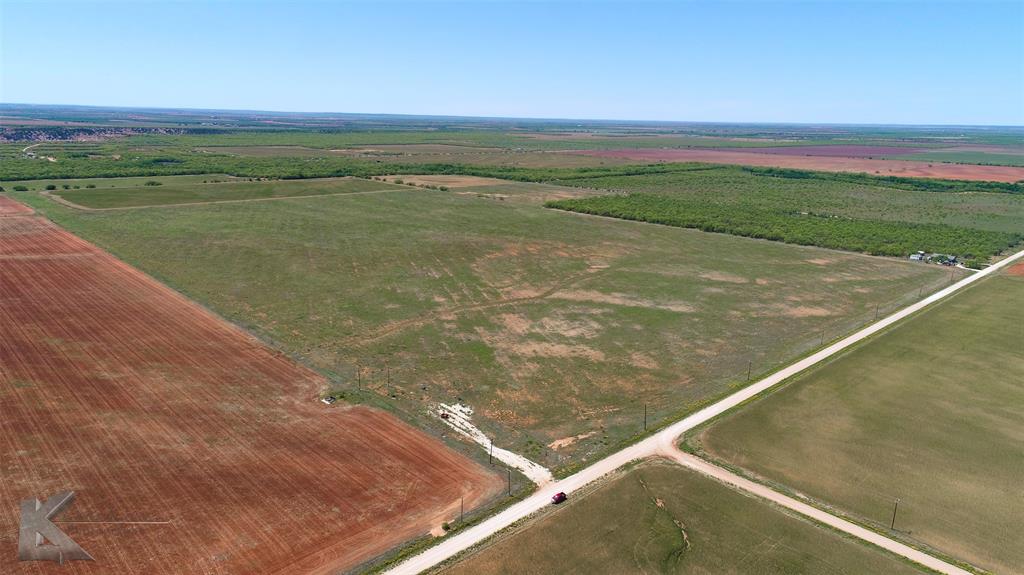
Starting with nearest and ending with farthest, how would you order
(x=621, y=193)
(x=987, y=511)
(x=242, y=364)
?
(x=987, y=511)
(x=242, y=364)
(x=621, y=193)

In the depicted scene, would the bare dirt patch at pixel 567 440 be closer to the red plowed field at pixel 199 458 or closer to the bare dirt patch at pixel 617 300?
the red plowed field at pixel 199 458

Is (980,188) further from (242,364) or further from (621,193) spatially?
(242,364)

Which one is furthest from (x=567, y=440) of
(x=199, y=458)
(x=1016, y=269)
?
(x=1016, y=269)

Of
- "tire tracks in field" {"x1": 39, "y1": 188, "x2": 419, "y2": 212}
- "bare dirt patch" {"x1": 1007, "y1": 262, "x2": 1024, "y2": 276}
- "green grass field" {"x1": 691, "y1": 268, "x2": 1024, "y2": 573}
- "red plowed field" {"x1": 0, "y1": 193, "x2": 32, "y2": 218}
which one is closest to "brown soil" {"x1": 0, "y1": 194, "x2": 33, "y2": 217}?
"red plowed field" {"x1": 0, "y1": 193, "x2": 32, "y2": 218}

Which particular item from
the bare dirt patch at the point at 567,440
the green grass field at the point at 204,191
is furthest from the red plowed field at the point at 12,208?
the bare dirt patch at the point at 567,440

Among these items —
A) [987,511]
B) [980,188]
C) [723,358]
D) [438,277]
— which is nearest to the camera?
[987,511]

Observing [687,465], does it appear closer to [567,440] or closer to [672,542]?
[672,542]

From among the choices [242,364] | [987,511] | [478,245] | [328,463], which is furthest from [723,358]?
[478,245]

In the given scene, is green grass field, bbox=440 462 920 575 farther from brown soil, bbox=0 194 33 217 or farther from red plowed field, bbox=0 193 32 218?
brown soil, bbox=0 194 33 217
